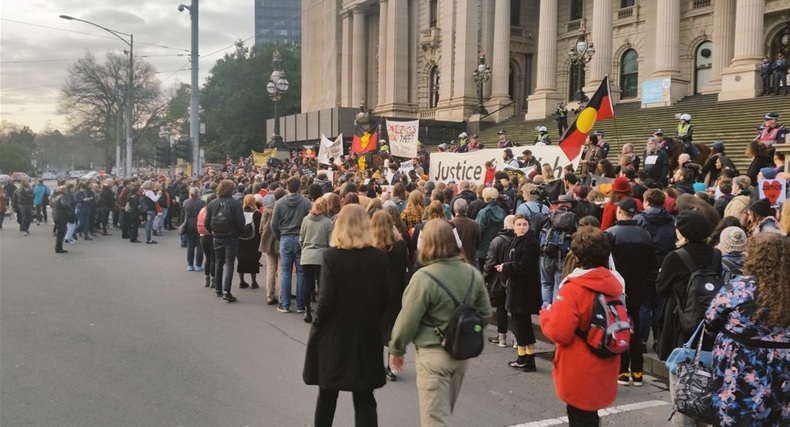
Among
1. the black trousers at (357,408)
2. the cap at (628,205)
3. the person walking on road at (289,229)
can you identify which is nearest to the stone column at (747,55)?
the cap at (628,205)

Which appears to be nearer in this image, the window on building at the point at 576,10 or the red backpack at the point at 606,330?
the red backpack at the point at 606,330

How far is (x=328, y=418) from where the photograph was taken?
183 inches

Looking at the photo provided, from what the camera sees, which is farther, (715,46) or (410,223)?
(715,46)

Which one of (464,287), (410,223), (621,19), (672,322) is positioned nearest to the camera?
(464,287)

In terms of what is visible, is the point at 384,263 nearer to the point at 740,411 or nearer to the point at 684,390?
the point at 684,390

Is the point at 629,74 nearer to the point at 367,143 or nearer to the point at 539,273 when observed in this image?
the point at 367,143

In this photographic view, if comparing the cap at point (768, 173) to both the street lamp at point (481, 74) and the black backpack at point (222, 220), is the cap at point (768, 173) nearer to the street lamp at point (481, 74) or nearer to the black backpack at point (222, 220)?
the black backpack at point (222, 220)

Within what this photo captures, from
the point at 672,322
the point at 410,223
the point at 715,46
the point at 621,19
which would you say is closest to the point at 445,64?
the point at 621,19

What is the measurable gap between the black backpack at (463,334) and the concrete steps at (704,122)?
42.5 feet

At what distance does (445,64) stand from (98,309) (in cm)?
3144

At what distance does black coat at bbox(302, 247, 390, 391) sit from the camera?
14.6 feet

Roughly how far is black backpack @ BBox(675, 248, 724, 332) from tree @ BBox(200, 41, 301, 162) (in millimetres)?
63148

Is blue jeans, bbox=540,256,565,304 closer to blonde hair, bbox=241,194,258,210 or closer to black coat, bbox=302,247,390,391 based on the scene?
black coat, bbox=302,247,390,391

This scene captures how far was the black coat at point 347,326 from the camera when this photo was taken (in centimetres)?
446
